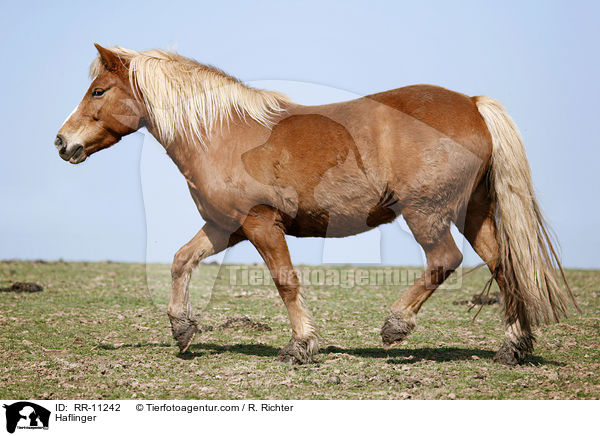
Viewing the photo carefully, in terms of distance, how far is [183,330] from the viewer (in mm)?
6086

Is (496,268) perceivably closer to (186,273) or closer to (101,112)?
(186,273)

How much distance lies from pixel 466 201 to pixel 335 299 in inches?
178

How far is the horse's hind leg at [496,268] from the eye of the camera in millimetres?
5641

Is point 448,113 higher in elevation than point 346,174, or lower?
higher

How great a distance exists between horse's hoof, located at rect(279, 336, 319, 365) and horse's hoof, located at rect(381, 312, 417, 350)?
667mm

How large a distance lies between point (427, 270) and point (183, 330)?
2534 millimetres

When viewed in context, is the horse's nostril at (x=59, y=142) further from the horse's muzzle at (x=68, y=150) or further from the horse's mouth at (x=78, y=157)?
the horse's mouth at (x=78, y=157)

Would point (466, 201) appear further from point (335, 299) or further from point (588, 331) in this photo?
point (335, 299)

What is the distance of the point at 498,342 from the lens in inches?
270

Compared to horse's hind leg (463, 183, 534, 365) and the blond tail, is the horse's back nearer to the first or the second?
the blond tail

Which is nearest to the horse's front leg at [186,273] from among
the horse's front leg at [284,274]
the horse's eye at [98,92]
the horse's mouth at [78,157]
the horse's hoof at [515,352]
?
the horse's front leg at [284,274]

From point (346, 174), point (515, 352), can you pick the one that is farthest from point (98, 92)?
point (515, 352)
